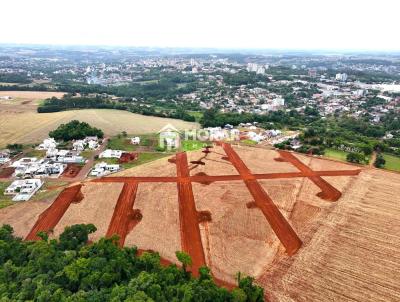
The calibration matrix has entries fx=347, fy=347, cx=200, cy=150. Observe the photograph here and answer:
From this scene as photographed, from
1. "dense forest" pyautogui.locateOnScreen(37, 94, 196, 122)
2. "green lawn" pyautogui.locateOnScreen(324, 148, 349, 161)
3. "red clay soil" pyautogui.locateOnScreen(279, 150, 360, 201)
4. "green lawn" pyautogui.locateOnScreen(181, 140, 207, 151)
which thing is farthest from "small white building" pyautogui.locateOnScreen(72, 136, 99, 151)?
"green lawn" pyautogui.locateOnScreen(324, 148, 349, 161)

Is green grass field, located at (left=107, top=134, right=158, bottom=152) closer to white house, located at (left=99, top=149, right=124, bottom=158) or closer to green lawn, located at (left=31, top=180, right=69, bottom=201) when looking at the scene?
white house, located at (left=99, top=149, right=124, bottom=158)

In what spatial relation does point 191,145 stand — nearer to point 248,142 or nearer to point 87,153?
point 248,142

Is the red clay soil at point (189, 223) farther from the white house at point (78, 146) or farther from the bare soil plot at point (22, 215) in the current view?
the white house at point (78, 146)

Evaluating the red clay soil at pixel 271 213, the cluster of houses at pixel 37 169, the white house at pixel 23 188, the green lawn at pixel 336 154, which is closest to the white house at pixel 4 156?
the cluster of houses at pixel 37 169

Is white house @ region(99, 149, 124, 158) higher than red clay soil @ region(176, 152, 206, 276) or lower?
lower

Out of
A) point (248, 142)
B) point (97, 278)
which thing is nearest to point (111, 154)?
point (248, 142)
